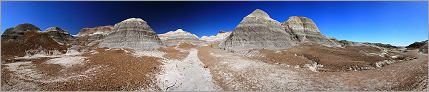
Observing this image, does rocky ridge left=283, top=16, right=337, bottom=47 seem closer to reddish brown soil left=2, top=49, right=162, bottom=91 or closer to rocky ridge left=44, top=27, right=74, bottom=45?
reddish brown soil left=2, top=49, right=162, bottom=91

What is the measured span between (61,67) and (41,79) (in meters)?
4.36

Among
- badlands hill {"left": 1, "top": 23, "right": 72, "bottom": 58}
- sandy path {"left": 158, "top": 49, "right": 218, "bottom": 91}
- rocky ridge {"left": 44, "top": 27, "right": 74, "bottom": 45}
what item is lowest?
sandy path {"left": 158, "top": 49, "right": 218, "bottom": 91}

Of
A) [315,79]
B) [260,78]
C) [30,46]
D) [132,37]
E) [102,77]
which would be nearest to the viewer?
[102,77]

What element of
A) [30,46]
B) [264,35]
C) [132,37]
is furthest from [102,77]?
[132,37]

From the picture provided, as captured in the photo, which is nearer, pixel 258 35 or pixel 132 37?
pixel 258 35

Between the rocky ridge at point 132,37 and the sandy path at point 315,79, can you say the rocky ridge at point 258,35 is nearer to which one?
the rocky ridge at point 132,37

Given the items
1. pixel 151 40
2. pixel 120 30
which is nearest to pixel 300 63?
pixel 151 40

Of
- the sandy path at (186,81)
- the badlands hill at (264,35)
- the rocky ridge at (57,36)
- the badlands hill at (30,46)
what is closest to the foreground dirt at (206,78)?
the sandy path at (186,81)

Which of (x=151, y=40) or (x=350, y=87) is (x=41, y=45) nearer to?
(x=151, y=40)

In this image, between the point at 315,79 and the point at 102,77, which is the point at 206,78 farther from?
the point at 315,79

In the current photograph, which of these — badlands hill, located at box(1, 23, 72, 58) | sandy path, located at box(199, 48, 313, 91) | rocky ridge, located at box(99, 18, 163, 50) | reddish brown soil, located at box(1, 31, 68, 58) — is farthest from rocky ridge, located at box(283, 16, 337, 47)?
reddish brown soil, located at box(1, 31, 68, 58)

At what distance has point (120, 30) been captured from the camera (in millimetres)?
54344

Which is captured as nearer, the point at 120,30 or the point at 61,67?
the point at 61,67

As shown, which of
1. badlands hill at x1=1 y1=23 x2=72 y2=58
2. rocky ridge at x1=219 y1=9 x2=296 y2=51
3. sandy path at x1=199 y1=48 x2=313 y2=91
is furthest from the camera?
rocky ridge at x1=219 y1=9 x2=296 y2=51
